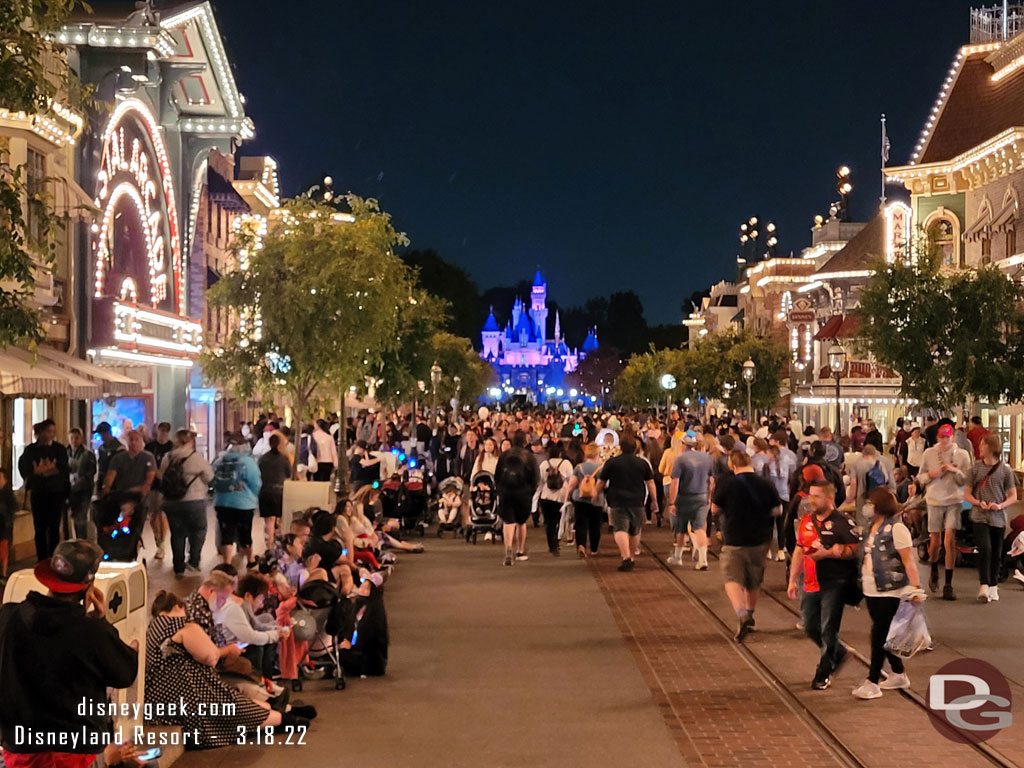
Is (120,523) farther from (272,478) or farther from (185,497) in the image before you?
(272,478)

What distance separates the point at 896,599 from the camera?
31.4 feet

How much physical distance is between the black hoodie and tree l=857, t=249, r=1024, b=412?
28939mm

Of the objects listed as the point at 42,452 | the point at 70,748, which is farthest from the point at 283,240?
the point at 70,748

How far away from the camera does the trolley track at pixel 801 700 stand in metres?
7.98

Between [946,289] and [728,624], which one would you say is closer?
[728,624]

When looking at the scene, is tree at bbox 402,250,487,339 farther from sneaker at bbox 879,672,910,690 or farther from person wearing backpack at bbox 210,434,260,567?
sneaker at bbox 879,672,910,690

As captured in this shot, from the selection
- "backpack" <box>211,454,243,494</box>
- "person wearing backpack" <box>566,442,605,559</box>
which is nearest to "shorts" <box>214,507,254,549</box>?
"backpack" <box>211,454,243,494</box>

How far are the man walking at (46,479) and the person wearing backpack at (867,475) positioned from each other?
10190mm

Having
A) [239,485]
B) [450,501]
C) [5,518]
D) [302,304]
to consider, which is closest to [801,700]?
[5,518]

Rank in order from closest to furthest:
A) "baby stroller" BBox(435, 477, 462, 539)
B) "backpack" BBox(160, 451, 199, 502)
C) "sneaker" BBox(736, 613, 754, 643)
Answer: "sneaker" BBox(736, 613, 754, 643) → "backpack" BBox(160, 451, 199, 502) → "baby stroller" BBox(435, 477, 462, 539)

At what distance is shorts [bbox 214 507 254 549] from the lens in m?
16.7

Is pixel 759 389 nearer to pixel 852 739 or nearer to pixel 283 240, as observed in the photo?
pixel 283 240

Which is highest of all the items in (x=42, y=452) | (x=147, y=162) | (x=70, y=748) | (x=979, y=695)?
(x=147, y=162)

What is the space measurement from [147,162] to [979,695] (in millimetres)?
25301
